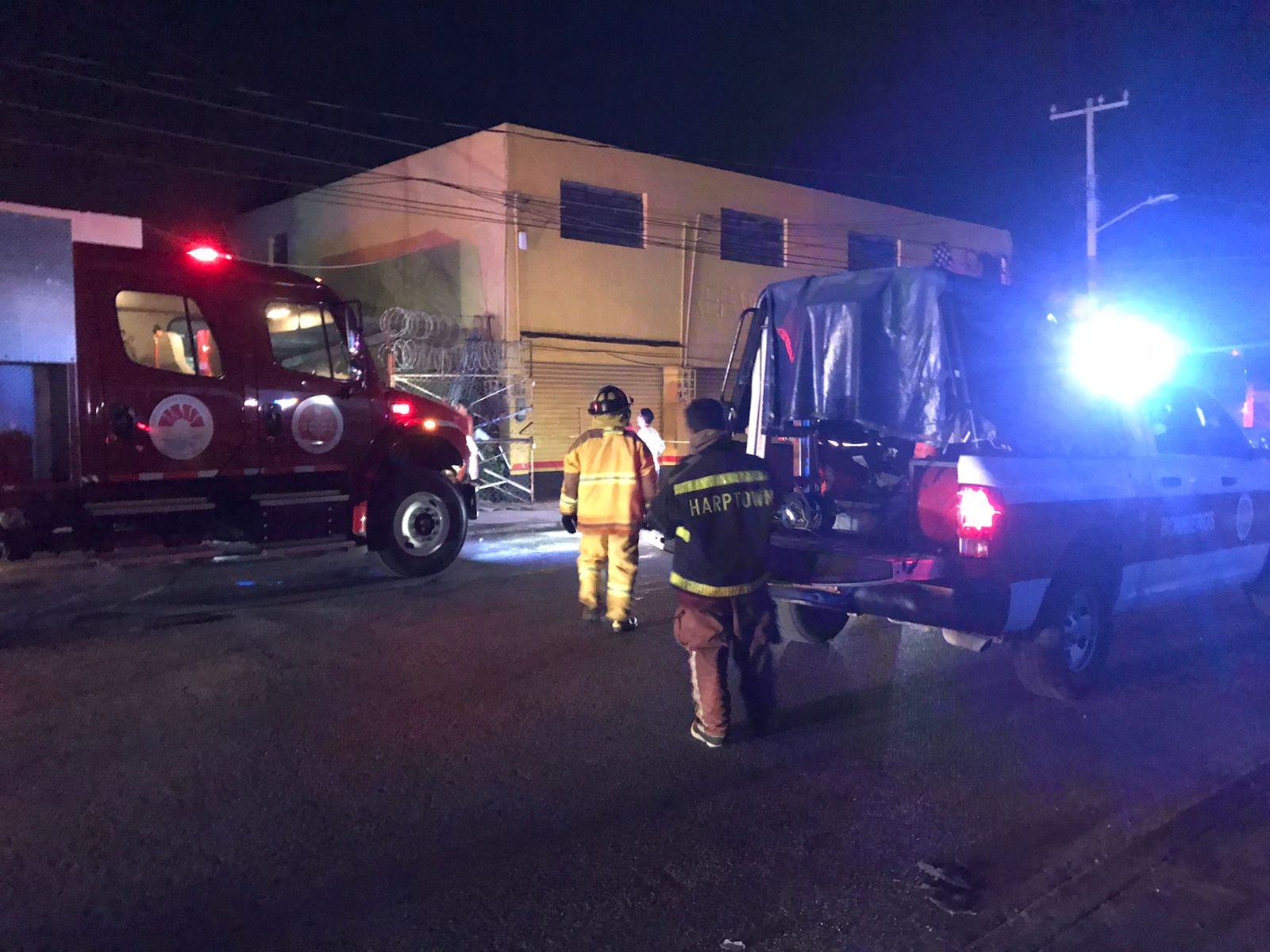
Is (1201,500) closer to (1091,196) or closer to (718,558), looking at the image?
(718,558)

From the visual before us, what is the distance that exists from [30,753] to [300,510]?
415 centimetres

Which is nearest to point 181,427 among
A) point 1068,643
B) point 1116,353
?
point 1068,643

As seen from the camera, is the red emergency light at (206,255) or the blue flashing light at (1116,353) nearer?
the blue flashing light at (1116,353)

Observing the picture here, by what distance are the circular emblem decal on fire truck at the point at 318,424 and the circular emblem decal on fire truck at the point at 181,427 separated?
2.43 ft

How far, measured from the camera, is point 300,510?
8703 mm

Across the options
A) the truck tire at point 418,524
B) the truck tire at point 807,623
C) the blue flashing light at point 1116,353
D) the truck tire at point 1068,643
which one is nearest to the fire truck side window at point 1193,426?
the blue flashing light at point 1116,353

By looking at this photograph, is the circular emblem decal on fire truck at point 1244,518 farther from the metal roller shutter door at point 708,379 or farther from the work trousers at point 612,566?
the metal roller shutter door at point 708,379

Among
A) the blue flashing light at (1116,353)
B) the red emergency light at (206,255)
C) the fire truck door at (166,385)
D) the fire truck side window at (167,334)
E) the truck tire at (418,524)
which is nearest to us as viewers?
the blue flashing light at (1116,353)

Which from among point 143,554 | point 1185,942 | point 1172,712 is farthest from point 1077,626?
point 143,554

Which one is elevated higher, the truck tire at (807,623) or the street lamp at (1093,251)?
the street lamp at (1093,251)

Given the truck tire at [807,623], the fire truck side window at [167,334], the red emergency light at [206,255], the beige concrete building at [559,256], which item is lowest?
the truck tire at [807,623]

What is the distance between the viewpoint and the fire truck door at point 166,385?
775cm

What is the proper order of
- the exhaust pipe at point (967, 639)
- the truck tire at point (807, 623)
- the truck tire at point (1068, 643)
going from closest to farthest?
the exhaust pipe at point (967, 639)
the truck tire at point (1068, 643)
the truck tire at point (807, 623)

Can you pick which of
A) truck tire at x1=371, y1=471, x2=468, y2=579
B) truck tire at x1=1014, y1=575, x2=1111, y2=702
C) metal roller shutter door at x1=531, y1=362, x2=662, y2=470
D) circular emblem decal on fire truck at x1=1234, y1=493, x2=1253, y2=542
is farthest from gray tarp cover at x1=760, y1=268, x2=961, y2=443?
metal roller shutter door at x1=531, y1=362, x2=662, y2=470
